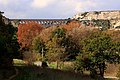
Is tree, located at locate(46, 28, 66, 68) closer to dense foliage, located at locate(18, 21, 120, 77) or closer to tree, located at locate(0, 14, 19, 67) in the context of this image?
dense foliage, located at locate(18, 21, 120, 77)

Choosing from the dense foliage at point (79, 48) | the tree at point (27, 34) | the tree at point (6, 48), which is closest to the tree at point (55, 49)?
the dense foliage at point (79, 48)

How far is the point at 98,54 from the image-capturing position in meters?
31.8

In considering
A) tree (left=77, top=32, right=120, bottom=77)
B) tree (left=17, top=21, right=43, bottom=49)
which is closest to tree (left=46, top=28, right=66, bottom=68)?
tree (left=77, top=32, right=120, bottom=77)

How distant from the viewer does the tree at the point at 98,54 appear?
31.6 meters

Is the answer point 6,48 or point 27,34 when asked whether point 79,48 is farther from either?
point 6,48

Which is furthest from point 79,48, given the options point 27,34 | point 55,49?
point 27,34

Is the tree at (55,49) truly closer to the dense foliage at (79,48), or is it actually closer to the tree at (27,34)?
the dense foliage at (79,48)

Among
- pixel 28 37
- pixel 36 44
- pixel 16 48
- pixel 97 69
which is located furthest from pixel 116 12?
pixel 16 48

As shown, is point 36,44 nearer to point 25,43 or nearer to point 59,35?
point 59,35

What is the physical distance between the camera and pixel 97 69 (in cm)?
3312

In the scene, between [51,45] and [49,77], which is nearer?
[49,77]

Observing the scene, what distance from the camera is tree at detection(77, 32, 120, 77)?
3159 cm

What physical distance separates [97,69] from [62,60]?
865 centimetres

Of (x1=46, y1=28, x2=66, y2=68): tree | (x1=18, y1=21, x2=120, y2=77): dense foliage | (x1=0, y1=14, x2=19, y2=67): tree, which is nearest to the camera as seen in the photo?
(x1=0, y1=14, x2=19, y2=67): tree
